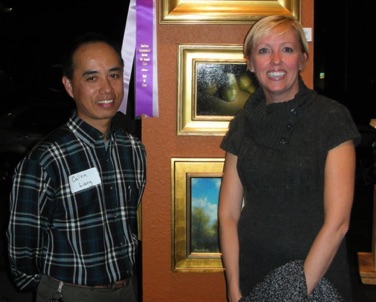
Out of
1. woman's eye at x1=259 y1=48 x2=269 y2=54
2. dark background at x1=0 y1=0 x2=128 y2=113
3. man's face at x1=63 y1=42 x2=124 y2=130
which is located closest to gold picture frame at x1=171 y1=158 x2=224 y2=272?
man's face at x1=63 y1=42 x2=124 y2=130

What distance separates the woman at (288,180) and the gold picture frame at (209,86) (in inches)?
26.8

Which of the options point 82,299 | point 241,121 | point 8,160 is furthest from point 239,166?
point 8,160

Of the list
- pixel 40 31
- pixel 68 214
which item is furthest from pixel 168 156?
pixel 40 31

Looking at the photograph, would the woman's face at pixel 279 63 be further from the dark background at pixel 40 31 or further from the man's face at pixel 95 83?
the dark background at pixel 40 31

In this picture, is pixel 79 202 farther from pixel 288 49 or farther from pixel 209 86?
pixel 209 86

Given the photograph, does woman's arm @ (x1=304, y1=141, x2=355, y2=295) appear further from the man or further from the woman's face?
the man

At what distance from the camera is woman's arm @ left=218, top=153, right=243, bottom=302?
1.96 meters

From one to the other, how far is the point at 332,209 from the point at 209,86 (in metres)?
1.17

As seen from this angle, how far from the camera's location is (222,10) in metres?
2.63

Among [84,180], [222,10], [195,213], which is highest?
[222,10]

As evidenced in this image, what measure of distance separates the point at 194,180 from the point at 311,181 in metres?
1.04

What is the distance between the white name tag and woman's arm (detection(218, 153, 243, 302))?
492 mm

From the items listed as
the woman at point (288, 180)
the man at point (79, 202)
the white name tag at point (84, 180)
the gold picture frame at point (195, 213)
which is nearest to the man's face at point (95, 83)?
the man at point (79, 202)

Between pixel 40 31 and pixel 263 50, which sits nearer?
pixel 263 50
